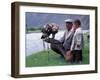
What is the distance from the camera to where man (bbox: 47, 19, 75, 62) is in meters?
1.96

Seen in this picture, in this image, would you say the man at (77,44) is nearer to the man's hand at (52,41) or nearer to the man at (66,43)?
the man at (66,43)

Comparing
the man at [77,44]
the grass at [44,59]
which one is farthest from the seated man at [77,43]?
the grass at [44,59]

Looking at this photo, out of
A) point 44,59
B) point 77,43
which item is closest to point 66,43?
point 77,43

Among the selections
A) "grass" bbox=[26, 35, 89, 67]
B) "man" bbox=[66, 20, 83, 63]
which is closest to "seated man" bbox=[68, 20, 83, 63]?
"man" bbox=[66, 20, 83, 63]

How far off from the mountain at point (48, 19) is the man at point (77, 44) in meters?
0.05

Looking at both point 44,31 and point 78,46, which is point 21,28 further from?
point 78,46

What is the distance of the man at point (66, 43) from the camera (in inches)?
77.2

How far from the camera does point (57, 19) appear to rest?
1.96 m

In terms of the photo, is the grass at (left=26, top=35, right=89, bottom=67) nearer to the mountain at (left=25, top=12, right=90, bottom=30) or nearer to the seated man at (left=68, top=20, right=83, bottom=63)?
the seated man at (left=68, top=20, right=83, bottom=63)

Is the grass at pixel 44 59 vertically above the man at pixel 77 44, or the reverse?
the man at pixel 77 44

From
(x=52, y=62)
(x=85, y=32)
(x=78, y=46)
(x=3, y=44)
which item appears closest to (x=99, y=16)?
(x=85, y=32)

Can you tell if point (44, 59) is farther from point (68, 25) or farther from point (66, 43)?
point (68, 25)

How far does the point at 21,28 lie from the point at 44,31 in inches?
8.0

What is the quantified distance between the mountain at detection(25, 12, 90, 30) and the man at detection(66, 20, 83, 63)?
5 cm
